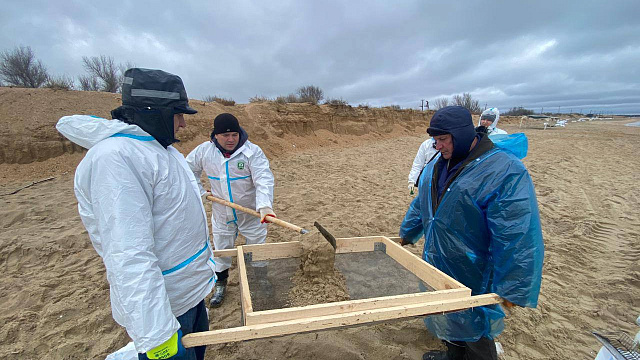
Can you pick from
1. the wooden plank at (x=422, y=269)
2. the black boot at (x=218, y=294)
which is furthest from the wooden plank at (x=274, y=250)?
the black boot at (x=218, y=294)

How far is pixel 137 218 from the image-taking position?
1276mm

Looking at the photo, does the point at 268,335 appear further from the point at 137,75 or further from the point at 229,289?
the point at 229,289

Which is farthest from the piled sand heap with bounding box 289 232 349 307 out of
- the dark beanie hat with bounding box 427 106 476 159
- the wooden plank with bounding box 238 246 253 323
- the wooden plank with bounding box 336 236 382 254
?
the dark beanie hat with bounding box 427 106 476 159

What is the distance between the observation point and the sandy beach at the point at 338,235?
112 inches

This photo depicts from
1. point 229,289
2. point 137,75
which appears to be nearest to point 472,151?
point 137,75

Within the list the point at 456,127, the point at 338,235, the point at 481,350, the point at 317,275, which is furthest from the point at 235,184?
the point at 481,350

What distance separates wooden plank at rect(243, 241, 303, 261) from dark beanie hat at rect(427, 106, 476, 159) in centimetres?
159

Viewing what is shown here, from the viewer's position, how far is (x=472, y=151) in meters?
2.12

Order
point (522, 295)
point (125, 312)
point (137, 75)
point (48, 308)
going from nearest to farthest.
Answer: point (125, 312), point (137, 75), point (522, 295), point (48, 308)

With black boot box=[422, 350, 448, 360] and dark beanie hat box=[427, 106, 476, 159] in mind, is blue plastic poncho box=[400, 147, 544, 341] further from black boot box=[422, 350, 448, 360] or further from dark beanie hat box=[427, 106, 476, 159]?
black boot box=[422, 350, 448, 360]

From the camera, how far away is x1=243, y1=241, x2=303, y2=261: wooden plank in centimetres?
273

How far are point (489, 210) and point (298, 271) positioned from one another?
5.57 ft

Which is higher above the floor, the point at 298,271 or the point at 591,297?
the point at 298,271

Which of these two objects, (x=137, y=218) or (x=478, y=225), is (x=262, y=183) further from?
(x=478, y=225)
